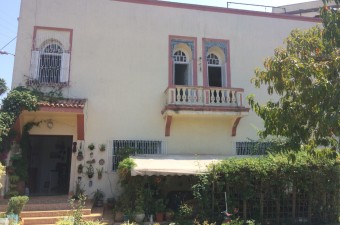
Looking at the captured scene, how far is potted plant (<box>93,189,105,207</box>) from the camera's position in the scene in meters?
15.0

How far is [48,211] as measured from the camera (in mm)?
12953

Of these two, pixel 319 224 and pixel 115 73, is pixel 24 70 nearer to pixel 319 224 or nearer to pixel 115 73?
pixel 115 73

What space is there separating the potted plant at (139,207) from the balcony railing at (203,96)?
4665 mm

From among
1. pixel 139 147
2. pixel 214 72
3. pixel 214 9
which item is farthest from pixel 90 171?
pixel 214 9

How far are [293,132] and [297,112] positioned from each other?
492 mm

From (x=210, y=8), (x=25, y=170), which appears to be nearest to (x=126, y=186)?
(x=25, y=170)

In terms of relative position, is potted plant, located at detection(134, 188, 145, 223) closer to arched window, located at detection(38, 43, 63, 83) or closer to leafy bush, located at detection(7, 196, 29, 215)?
leafy bush, located at detection(7, 196, 29, 215)

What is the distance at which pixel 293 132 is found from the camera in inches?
317

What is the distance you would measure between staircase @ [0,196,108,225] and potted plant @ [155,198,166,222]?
7.28ft

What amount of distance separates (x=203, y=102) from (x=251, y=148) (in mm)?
3756

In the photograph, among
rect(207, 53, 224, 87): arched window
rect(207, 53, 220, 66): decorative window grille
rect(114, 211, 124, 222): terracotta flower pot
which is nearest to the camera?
rect(114, 211, 124, 222): terracotta flower pot

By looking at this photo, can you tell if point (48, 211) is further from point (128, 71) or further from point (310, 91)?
point (310, 91)

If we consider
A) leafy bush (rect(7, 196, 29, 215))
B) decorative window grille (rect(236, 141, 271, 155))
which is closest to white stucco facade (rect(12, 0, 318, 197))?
decorative window grille (rect(236, 141, 271, 155))

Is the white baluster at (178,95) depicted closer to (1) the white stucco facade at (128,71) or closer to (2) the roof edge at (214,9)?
(1) the white stucco facade at (128,71)
